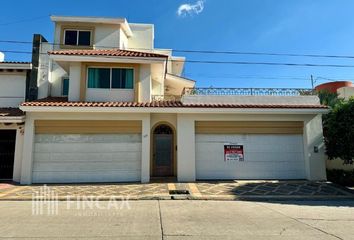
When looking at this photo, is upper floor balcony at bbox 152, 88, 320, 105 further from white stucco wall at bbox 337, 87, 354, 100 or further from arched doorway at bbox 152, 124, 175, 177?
white stucco wall at bbox 337, 87, 354, 100

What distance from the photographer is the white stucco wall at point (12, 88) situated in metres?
16.2

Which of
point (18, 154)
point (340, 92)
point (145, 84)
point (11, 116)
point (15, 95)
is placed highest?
point (340, 92)

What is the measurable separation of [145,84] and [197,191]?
6640 mm

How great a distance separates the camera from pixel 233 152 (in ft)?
46.9

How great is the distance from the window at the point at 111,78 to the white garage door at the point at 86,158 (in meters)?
2.85

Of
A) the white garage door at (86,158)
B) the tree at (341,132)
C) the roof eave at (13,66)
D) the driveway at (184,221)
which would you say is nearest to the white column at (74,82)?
the white garage door at (86,158)

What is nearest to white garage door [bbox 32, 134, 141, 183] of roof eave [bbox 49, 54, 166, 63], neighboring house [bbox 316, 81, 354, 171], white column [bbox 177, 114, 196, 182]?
white column [bbox 177, 114, 196, 182]

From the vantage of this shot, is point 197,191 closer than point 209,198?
No

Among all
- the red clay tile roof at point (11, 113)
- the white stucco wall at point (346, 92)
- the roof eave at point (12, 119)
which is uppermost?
the white stucco wall at point (346, 92)

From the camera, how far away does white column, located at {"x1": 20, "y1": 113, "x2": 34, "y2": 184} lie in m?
13.1

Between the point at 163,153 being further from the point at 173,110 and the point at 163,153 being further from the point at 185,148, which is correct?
the point at 173,110

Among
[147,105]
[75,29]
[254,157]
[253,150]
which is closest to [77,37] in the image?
[75,29]

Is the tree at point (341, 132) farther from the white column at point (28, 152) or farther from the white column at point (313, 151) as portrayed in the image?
the white column at point (28, 152)

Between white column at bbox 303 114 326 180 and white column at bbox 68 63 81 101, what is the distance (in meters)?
11.9
